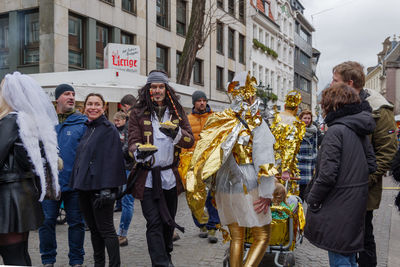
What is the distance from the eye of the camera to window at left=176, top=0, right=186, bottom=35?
2345cm

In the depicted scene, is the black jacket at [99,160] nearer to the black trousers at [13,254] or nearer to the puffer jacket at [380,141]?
the black trousers at [13,254]

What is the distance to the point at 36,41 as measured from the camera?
52.7ft

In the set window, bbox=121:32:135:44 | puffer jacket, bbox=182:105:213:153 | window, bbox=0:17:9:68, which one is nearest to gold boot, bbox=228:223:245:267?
puffer jacket, bbox=182:105:213:153

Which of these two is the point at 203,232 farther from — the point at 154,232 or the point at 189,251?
the point at 154,232

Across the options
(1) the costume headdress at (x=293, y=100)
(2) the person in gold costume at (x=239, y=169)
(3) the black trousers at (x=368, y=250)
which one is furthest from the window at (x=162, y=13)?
(3) the black trousers at (x=368, y=250)

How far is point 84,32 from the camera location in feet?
56.3

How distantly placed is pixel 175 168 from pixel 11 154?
1710mm

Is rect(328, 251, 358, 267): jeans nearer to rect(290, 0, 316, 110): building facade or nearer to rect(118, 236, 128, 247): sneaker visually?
rect(118, 236, 128, 247): sneaker

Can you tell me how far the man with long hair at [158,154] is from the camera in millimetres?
4129

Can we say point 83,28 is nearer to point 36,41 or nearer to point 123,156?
point 36,41

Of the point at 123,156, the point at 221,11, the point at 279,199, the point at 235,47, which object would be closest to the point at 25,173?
the point at 123,156

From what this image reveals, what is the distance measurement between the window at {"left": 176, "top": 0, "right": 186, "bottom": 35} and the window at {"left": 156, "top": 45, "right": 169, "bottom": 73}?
1796mm

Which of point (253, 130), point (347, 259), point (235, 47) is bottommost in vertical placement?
point (347, 259)

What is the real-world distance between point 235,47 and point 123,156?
2728 cm
